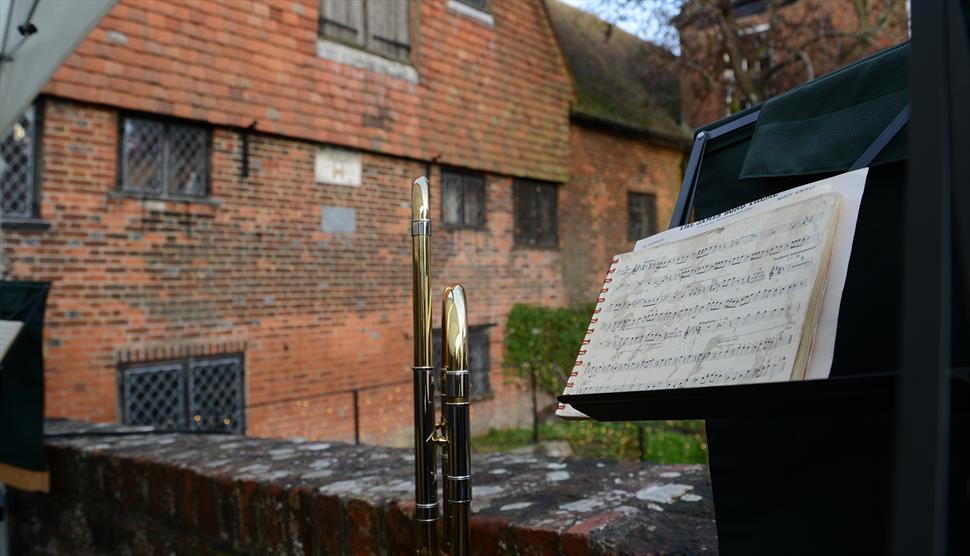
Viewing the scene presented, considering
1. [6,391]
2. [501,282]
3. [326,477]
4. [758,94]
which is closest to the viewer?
[326,477]

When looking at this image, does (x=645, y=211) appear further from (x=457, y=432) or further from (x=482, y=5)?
(x=457, y=432)

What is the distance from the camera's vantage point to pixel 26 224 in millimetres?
5875

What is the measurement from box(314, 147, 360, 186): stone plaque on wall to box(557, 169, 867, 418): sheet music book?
7614mm

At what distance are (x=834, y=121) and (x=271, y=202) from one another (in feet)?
23.9

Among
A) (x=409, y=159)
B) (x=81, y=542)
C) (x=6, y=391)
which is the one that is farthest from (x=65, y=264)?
(x=409, y=159)

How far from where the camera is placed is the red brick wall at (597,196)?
12.2 m

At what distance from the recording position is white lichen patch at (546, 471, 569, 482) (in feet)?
7.59

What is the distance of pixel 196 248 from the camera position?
703cm

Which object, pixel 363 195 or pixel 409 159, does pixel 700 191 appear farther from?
pixel 409 159

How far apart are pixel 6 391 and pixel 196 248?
12.3 ft

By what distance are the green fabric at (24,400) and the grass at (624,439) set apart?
4651 millimetres

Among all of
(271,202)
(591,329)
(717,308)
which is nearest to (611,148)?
(271,202)

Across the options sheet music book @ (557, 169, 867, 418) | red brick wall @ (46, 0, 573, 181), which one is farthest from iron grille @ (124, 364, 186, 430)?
sheet music book @ (557, 169, 867, 418)

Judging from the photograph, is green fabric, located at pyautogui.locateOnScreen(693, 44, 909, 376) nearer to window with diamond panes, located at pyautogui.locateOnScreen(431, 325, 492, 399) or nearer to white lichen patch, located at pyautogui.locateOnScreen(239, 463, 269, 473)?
white lichen patch, located at pyautogui.locateOnScreen(239, 463, 269, 473)
